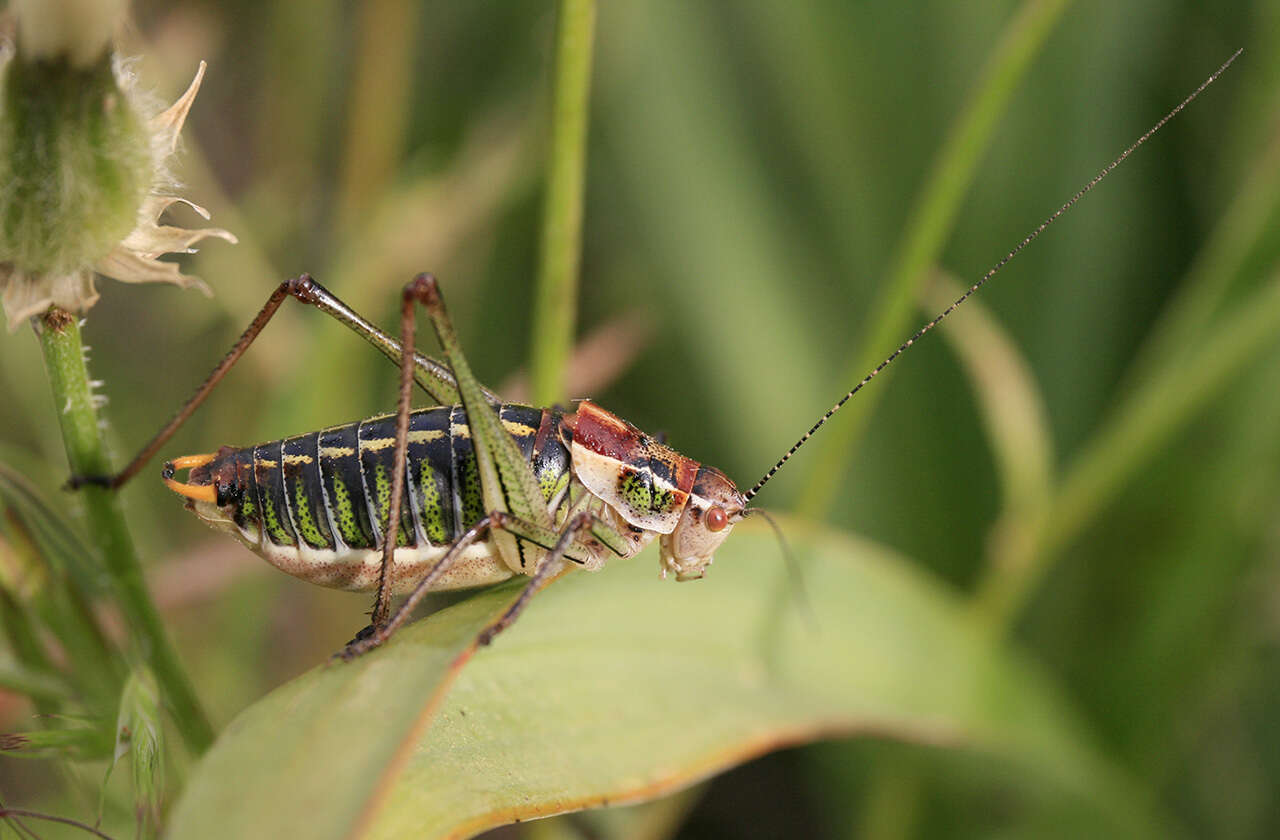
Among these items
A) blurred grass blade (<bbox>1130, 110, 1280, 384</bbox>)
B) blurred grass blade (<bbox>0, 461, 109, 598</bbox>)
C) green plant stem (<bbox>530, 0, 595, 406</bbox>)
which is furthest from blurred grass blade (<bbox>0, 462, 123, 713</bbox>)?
blurred grass blade (<bbox>1130, 110, 1280, 384</bbox>)

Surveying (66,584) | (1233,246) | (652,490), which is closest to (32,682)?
(66,584)

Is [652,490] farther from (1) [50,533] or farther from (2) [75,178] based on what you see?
(2) [75,178]

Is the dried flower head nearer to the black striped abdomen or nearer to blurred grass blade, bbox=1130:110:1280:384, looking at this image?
the black striped abdomen

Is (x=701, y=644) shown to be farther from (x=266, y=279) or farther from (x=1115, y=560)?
(x=266, y=279)

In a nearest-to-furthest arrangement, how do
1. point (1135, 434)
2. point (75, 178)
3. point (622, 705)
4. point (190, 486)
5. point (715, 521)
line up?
1. point (75, 178)
2. point (622, 705)
3. point (190, 486)
4. point (715, 521)
5. point (1135, 434)

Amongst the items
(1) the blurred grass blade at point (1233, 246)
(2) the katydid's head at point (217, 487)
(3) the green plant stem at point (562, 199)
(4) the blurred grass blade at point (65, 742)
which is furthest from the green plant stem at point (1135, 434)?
(4) the blurred grass blade at point (65, 742)

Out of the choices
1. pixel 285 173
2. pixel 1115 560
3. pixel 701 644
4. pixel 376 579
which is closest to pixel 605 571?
pixel 701 644
